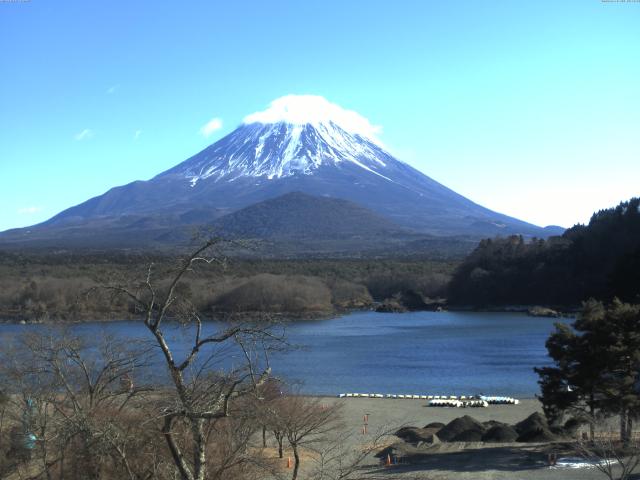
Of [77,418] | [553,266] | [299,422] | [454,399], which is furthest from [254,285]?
[77,418]

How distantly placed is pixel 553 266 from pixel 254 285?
20.7m

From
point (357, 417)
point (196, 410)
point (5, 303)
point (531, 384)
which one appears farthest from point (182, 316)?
point (5, 303)

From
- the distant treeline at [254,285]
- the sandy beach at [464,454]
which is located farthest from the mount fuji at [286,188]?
the sandy beach at [464,454]

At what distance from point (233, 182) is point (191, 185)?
7.57 metres

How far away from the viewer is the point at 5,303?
47.5 metres

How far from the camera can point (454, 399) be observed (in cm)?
2084

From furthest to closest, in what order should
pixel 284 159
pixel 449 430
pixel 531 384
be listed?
pixel 284 159 < pixel 531 384 < pixel 449 430

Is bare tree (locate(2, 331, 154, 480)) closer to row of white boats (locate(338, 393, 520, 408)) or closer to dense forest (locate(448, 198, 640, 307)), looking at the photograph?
row of white boats (locate(338, 393, 520, 408))

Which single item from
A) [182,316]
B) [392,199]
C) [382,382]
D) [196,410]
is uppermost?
[392,199]

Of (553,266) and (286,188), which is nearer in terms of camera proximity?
(553,266)

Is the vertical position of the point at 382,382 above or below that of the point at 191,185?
below

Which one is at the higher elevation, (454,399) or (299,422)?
(299,422)

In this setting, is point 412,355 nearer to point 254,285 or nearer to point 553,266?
point 254,285

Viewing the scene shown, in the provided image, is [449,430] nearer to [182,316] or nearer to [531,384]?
[531,384]
